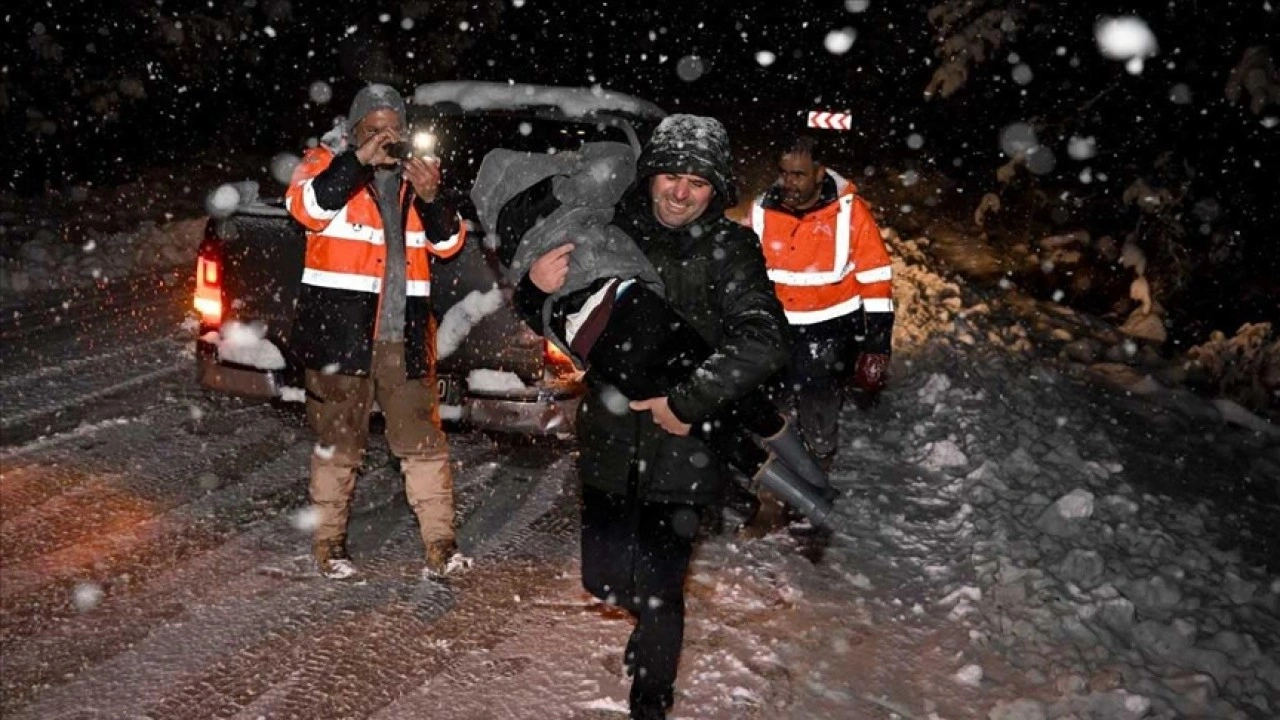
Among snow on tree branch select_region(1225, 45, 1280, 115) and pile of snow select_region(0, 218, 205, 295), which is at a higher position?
snow on tree branch select_region(1225, 45, 1280, 115)

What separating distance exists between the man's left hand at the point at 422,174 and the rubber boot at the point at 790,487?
5.58 ft

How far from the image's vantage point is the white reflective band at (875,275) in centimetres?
436

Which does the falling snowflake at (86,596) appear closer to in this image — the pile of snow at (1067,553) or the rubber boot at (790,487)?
the rubber boot at (790,487)

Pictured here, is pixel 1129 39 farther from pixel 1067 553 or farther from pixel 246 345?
pixel 246 345

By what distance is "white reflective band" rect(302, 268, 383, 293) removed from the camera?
12.4ft

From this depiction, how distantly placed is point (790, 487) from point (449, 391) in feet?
7.52

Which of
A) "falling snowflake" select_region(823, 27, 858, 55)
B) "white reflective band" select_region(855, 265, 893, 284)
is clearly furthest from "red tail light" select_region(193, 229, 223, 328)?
"falling snowflake" select_region(823, 27, 858, 55)

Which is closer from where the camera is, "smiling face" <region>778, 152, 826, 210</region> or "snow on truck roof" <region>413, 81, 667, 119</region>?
"smiling face" <region>778, 152, 826, 210</region>

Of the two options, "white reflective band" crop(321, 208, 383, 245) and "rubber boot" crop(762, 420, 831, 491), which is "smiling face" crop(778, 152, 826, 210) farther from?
"white reflective band" crop(321, 208, 383, 245)

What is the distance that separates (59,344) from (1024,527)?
6.56m

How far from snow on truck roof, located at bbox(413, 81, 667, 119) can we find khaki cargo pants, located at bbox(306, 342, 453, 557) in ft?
7.66

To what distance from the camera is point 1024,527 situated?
4.71 meters

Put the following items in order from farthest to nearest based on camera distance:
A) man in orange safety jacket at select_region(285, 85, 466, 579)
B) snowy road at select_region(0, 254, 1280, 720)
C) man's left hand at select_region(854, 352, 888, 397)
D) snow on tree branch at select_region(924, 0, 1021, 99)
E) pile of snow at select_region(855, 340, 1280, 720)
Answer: snow on tree branch at select_region(924, 0, 1021, 99) < man's left hand at select_region(854, 352, 888, 397) < man in orange safety jacket at select_region(285, 85, 466, 579) < pile of snow at select_region(855, 340, 1280, 720) < snowy road at select_region(0, 254, 1280, 720)

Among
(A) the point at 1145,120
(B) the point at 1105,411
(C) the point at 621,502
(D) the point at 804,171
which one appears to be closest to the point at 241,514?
(C) the point at 621,502
